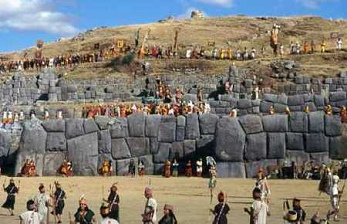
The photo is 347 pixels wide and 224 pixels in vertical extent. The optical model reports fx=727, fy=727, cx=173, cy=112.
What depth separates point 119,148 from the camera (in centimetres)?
3180

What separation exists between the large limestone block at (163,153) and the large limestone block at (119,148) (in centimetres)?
136

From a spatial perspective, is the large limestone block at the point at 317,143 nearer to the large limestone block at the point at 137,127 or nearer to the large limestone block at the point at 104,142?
the large limestone block at the point at 137,127

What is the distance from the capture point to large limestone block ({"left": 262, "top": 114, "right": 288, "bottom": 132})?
30.7 metres

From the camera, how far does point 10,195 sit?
19500mm

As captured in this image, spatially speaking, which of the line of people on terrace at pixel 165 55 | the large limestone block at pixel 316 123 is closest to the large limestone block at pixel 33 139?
the large limestone block at pixel 316 123

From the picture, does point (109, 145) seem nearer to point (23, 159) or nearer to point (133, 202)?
point (23, 159)

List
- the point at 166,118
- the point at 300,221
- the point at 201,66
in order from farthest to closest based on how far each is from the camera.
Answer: the point at 201,66
the point at 166,118
the point at 300,221

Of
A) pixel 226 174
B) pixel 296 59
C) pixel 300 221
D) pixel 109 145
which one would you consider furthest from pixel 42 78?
pixel 300 221

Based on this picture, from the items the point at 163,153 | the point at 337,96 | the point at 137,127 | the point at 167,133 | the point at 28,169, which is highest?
the point at 337,96

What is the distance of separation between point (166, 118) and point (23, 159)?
647 cm

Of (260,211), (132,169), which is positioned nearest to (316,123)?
(132,169)

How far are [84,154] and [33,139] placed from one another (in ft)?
7.39

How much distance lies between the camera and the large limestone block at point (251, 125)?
100.0 feet

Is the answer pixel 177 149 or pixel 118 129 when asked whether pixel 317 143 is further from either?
pixel 118 129
